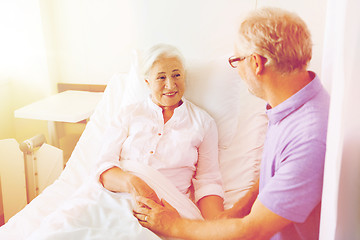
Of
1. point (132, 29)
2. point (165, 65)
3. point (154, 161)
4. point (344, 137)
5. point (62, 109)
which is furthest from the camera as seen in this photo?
point (132, 29)

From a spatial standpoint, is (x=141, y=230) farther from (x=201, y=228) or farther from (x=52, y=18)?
(x=52, y=18)

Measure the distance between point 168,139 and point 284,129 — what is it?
625 mm

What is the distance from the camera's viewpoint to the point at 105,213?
3.77 ft

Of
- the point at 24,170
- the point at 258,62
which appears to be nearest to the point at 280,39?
the point at 258,62

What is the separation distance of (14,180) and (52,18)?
1.02 m

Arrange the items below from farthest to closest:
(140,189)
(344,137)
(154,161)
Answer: (154,161), (140,189), (344,137)

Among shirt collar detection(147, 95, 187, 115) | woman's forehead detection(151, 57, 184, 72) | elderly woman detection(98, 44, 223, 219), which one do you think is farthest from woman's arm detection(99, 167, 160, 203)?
woman's forehead detection(151, 57, 184, 72)

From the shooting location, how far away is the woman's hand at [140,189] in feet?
4.00

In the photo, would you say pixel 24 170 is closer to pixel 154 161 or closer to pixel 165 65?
pixel 154 161

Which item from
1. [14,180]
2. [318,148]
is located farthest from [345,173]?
[14,180]

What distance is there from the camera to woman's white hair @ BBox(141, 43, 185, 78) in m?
1.49

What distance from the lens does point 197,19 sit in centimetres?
186

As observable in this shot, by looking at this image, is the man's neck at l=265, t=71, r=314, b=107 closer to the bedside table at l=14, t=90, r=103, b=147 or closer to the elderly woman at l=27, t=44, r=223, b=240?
the elderly woman at l=27, t=44, r=223, b=240

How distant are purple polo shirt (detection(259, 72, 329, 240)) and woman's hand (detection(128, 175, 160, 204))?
472mm
